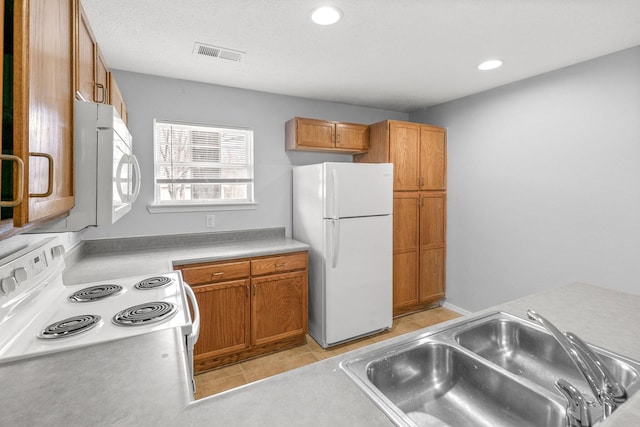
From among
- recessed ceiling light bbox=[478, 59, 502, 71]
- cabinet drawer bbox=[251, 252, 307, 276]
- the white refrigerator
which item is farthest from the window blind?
recessed ceiling light bbox=[478, 59, 502, 71]

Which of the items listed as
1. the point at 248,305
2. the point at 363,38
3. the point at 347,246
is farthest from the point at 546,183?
the point at 248,305

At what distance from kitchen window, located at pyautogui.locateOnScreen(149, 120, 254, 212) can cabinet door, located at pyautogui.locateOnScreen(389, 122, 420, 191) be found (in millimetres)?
1486

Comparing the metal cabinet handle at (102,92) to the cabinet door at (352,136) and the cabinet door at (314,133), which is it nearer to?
the cabinet door at (314,133)

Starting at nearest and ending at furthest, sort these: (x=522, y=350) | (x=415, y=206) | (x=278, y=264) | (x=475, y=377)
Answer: (x=475, y=377) → (x=522, y=350) → (x=278, y=264) → (x=415, y=206)

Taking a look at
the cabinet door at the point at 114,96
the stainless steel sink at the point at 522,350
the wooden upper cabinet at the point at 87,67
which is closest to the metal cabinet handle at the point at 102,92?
the wooden upper cabinet at the point at 87,67

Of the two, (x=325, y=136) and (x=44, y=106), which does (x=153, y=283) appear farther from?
(x=325, y=136)

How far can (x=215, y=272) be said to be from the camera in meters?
2.44

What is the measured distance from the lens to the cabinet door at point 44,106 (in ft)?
2.11

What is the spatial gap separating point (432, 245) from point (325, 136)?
5.73ft

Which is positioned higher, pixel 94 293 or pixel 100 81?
pixel 100 81

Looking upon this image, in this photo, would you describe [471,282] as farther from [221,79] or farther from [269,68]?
[221,79]

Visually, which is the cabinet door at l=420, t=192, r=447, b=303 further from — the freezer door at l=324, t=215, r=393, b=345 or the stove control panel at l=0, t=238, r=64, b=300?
the stove control panel at l=0, t=238, r=64, b=300

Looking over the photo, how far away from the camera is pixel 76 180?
42.6 inches

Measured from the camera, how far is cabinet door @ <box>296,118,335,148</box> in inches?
123
